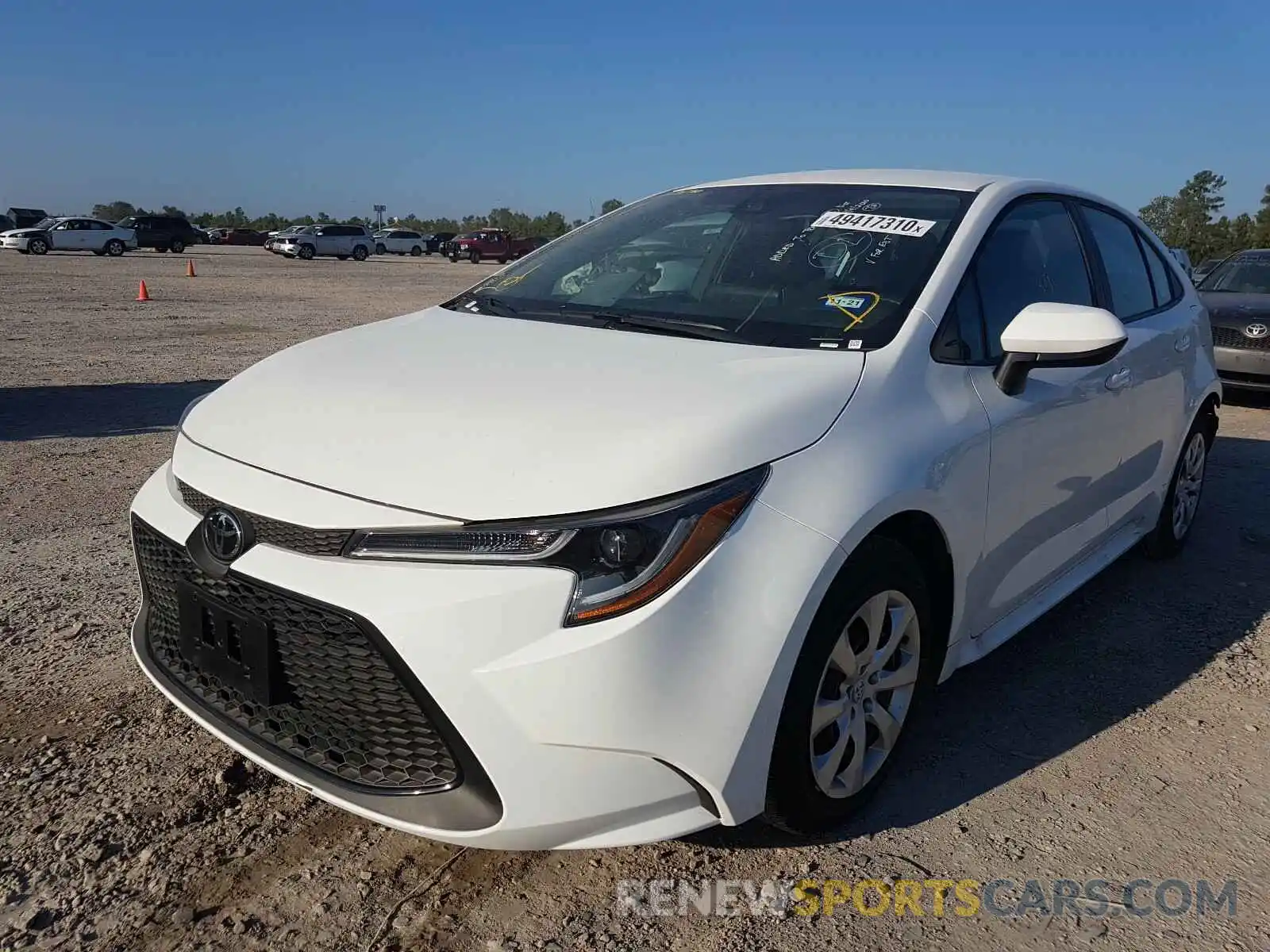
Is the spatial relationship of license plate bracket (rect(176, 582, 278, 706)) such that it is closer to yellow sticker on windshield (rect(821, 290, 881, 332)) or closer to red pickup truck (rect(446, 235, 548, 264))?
yellow sticker on windshield (rect(821, 290, 881, 332))

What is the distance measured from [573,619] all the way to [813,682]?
2.05 ft

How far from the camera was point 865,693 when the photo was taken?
256 centimetres

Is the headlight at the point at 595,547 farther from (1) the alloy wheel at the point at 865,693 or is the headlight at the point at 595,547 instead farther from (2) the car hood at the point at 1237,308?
(2) the car hood at the point at 1237,308

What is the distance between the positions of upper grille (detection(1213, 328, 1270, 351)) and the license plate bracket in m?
9.20

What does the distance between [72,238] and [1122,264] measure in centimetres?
4274

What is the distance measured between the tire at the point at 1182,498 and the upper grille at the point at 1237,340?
488 centimetres

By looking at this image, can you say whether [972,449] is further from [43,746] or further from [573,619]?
[43,746]

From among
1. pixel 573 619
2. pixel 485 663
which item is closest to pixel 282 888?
pixel 485 663

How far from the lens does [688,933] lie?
2.22 meters

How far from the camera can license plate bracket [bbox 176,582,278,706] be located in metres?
2.17

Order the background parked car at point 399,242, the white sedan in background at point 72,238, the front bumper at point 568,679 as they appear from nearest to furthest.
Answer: the front bumper at point 568,679, the white sedan in background at point 72,238, the background parked car at point 399,242

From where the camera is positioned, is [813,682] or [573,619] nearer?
[573,619]

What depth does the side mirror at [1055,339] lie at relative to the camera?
9.05ft

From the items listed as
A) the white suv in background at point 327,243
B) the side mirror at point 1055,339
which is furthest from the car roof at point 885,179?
the white suv in background at point 327,243
